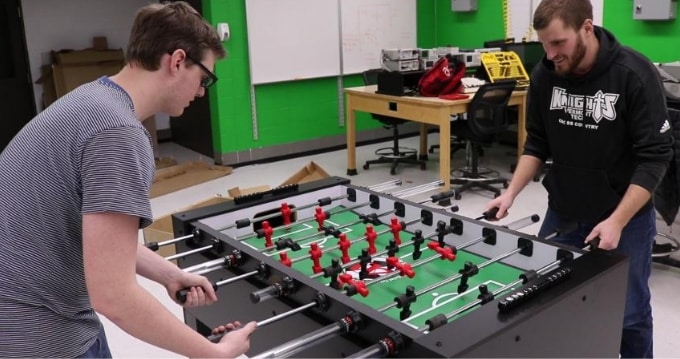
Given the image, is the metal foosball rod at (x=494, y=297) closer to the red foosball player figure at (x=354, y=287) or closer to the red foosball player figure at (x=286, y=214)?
the red foosball player figure at (x=354, y=287)

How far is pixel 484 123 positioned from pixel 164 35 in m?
4.16

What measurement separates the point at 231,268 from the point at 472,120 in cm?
349

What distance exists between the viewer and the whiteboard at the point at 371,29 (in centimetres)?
680

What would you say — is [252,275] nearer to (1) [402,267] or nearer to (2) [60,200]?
(1) [402,267]

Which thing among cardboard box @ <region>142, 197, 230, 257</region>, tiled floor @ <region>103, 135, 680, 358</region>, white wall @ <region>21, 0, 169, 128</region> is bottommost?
tiled floor @ <region>103, 135, 680, 358</region>

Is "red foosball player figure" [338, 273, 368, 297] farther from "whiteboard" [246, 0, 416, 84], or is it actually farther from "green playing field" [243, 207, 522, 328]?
"whiteboard" [246, 0, 416, 84]

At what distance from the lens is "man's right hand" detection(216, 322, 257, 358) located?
1253mm

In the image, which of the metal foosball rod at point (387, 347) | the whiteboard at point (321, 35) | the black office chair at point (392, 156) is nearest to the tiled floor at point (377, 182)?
the black office chair at point (392, 156)

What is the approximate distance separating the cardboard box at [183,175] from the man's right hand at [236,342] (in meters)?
4.11

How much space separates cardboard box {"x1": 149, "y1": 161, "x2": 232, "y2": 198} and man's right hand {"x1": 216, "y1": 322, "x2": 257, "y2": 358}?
4.11m

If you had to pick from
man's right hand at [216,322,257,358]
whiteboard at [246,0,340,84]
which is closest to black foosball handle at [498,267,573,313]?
man's right hand at [216,322,257,358]

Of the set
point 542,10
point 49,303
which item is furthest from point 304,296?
point 542,10

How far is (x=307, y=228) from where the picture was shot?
2273 millimetres

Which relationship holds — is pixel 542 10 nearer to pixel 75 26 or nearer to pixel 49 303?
pixel 49 303
